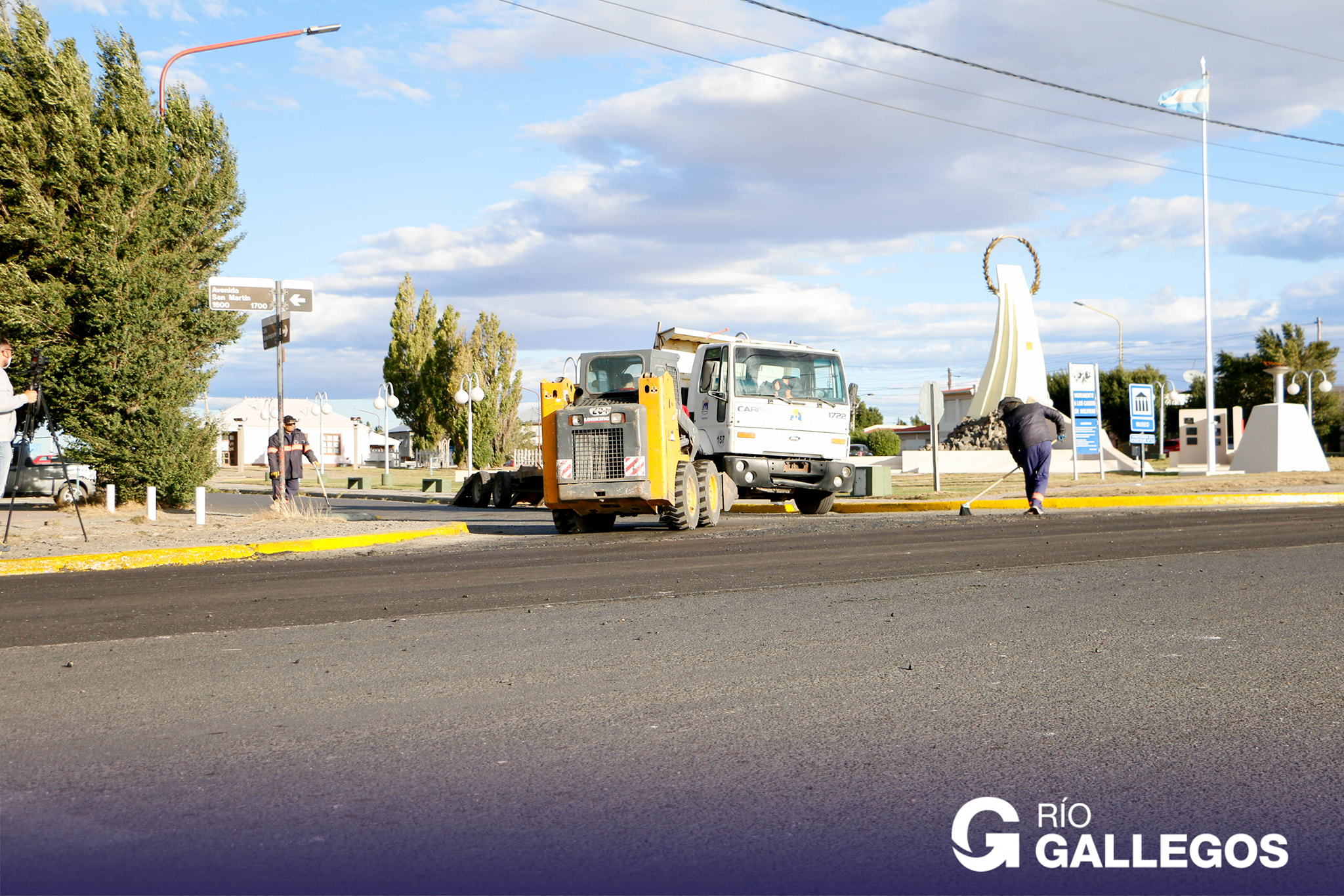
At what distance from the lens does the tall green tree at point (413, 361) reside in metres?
59.1

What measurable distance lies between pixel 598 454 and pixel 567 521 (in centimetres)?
166

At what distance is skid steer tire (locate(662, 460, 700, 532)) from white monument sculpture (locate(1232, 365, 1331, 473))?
2585cm

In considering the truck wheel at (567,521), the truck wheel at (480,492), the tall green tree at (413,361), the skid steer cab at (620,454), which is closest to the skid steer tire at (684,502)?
the skid steer cab at (620,454)

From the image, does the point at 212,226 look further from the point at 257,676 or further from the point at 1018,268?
the point at 1018,268

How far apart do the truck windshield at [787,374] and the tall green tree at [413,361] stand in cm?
4148

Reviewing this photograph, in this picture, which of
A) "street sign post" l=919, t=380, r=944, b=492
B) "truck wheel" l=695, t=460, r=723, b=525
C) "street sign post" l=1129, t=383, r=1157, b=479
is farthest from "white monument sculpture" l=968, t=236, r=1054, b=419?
"truck wheel" l=695, t=460, r=723, b=525

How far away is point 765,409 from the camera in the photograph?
1906cm

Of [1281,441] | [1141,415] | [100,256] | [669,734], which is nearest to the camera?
[669,734]

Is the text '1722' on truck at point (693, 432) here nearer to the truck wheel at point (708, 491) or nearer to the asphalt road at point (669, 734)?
the truck wheel at point (708, 491)

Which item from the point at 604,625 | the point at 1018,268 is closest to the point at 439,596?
the point at 604,625

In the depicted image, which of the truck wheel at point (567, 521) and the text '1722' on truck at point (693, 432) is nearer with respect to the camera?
the text '1722' on truck at point (693, 432)

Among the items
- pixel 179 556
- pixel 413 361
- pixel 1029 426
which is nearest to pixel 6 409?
pixel 179 556

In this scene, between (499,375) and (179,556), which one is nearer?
(179,556)

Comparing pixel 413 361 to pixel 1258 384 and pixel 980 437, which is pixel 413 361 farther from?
pixel 1258 384
